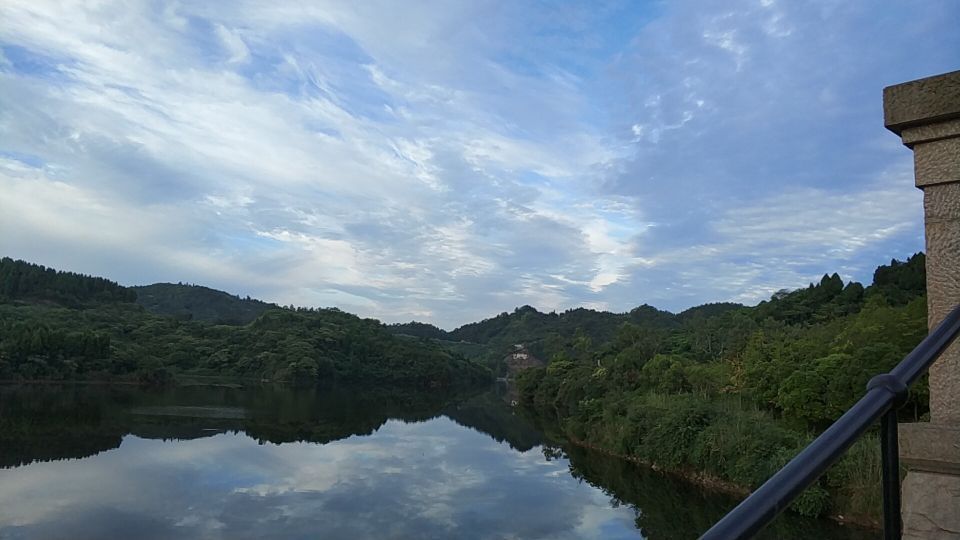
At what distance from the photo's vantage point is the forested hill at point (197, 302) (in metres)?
110

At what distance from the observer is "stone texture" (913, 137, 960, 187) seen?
1.73 metres

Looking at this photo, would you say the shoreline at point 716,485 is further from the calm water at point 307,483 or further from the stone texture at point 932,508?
the stone texture at point 932,508

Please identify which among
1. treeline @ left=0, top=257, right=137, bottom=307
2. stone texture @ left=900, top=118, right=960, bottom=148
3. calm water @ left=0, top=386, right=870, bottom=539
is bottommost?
calm water @ left=0, top=386, right=870, bottom=539

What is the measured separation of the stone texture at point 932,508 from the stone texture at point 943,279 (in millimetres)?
166

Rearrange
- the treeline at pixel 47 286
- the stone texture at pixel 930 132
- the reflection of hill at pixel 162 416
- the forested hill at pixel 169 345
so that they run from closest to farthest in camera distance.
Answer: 1. the stone texture at pixel 930 132
2. the reflection of hill at pixel 162 416
3. the forested hill at pixel 169 345
4. the treeline at pixel 47 286

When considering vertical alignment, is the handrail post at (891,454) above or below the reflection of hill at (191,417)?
above

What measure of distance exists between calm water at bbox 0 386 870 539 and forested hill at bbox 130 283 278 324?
75.6 metres

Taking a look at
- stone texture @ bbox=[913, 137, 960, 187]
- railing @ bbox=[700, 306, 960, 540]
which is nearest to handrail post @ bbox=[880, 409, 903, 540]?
railing @ bbox=[700, 306, 960, 540]

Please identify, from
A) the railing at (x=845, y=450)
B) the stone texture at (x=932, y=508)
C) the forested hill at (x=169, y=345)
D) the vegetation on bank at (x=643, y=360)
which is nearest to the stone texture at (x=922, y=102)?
the railing at (x=845, y=450)

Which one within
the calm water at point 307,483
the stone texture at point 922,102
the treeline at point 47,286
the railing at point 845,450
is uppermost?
the treeline at point 47,286

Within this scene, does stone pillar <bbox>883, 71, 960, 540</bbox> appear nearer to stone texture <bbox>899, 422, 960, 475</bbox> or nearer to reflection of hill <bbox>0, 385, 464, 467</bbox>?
stone texture <bbox>899, 422, 960, 475</bbox>

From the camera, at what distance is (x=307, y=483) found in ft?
69.3

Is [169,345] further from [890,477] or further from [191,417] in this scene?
[890,477]

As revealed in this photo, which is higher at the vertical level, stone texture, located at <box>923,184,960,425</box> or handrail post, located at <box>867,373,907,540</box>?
stone texture, located at <box>923,184,960,425</box>
